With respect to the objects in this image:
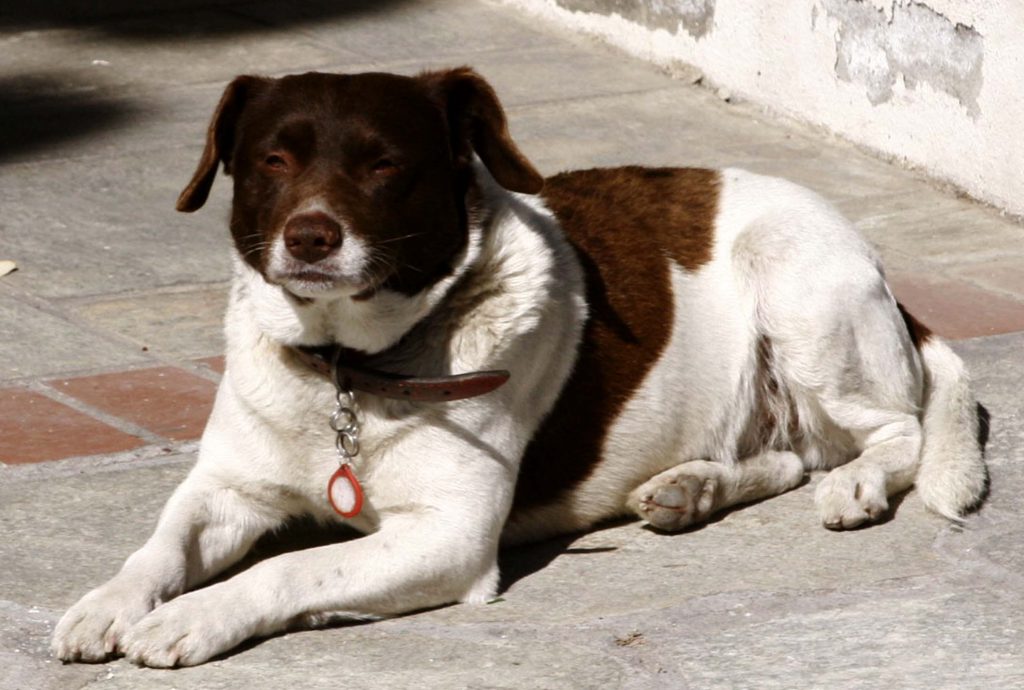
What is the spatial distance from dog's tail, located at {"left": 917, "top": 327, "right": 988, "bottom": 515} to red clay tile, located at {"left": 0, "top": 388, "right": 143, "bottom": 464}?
2048mm

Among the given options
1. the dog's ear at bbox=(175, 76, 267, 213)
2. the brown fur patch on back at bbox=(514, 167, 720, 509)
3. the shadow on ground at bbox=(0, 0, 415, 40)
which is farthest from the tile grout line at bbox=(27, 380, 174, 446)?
the shadow on ground at bbox=(0, 0, 415, 40)

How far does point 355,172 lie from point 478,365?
1.73 feet

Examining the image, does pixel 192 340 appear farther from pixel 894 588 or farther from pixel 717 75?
pixel 717 75

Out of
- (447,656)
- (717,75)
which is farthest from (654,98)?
(447,656)

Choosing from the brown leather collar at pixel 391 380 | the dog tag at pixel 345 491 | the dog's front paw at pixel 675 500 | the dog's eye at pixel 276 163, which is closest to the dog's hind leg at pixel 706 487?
the dog's front paw at pixel 675 500

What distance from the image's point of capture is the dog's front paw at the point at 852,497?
4449 mm

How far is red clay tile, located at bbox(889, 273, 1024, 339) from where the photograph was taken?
230 inches

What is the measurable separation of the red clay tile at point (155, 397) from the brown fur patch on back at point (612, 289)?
3.71ft

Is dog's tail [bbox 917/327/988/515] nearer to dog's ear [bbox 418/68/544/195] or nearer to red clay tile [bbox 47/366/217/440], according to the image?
dog's ear [bbox 418/68/544/195]

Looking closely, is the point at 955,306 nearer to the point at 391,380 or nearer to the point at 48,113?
the point at 391,380

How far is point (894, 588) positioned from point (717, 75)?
15.6 feet

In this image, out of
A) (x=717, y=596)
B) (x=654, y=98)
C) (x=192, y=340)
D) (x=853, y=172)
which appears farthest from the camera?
(x=654, y=98)

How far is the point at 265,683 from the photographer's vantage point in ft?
11.7

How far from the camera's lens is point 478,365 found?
Result: 409cm
